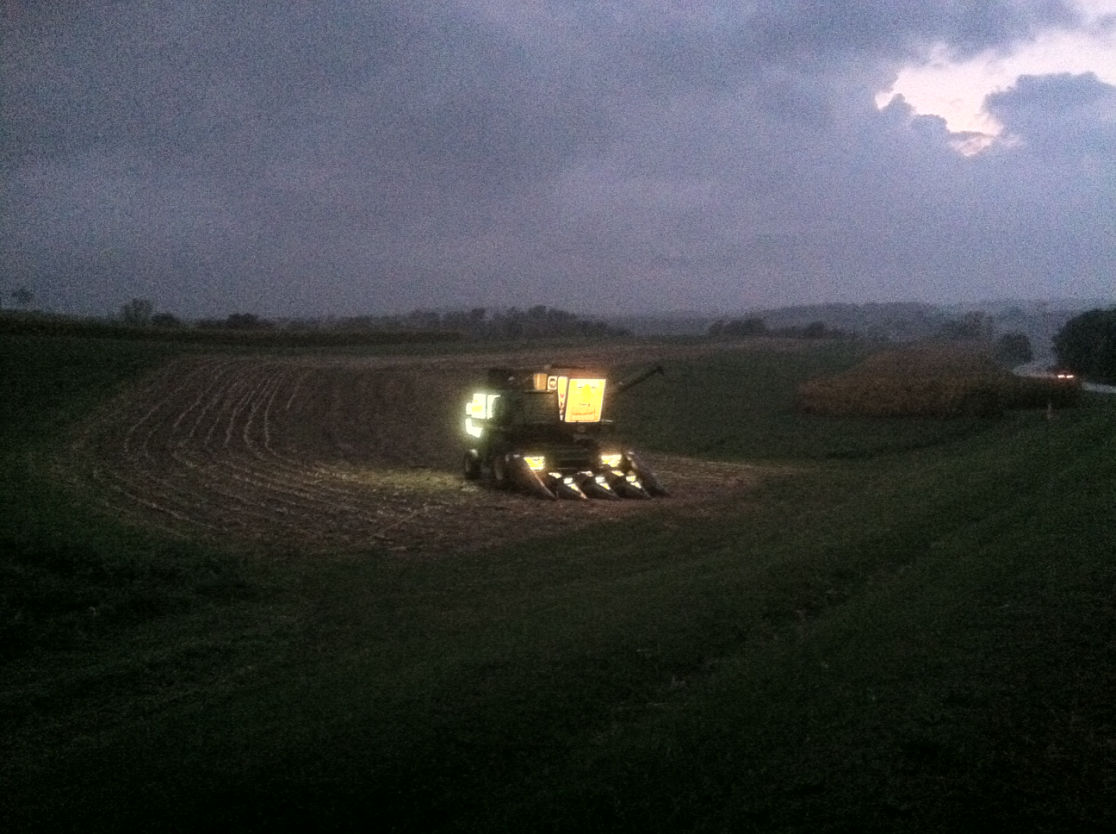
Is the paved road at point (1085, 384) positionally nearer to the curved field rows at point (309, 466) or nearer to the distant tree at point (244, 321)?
the curved field rows at point (309, 466)

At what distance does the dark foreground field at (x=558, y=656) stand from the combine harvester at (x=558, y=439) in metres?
1.59

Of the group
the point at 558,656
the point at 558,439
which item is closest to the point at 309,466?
the point at 558,439

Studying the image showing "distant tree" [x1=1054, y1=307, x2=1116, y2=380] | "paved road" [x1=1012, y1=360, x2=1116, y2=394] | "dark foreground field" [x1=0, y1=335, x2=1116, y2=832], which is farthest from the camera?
"distant tree" [x1=1054, y1=307, x2=1116, y2=380]

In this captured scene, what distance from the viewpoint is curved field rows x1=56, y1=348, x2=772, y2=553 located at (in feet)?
73.1

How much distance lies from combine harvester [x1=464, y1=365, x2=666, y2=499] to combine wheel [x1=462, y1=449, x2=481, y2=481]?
792mm

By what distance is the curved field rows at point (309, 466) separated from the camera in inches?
877

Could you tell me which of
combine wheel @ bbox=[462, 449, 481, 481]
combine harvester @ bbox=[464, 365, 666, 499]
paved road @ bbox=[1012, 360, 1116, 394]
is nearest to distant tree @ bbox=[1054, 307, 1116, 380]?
paved road @ bbox=[1012, 360, 1116, 394]

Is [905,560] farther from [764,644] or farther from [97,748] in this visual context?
[97,748]

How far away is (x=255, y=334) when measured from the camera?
7981 cm

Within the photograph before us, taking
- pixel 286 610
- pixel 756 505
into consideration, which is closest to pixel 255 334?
pixel 756 505

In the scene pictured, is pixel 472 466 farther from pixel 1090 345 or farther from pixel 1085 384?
pixel 1090 345

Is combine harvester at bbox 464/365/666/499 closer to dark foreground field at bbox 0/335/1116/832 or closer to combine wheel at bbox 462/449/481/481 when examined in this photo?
combine wheel at bbox 462/449/481/481

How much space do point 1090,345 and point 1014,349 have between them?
814 inches

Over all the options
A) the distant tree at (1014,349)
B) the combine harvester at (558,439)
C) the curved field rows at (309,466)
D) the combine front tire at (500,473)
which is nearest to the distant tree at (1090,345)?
the distant tree at (1014,349)
